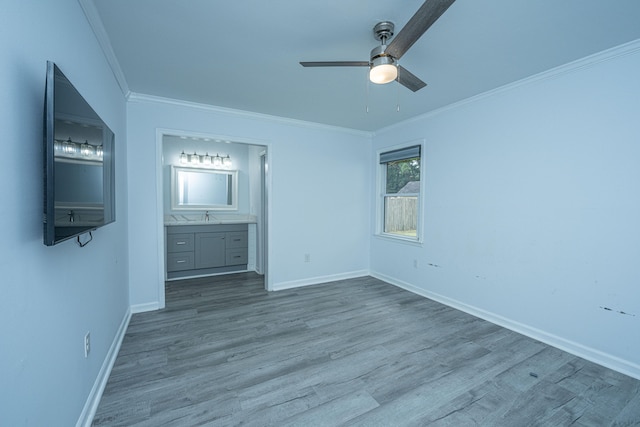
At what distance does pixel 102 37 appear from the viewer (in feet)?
6.27

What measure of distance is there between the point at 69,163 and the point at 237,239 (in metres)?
3.71

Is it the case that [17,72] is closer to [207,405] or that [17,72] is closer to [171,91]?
[207,405]

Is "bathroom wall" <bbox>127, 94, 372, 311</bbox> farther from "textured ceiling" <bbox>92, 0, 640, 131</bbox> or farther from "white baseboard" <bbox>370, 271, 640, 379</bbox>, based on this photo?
"white baseboard" <bbox>370, 271, 640, 379</bbox>

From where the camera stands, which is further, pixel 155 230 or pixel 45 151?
pixel 155 230

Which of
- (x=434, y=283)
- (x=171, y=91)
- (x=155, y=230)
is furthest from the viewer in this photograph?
(x=434, y=283)

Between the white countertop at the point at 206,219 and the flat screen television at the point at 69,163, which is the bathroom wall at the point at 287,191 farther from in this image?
the flat screen television at the point at 69,163

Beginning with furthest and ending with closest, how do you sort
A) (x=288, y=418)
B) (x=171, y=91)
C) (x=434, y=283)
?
1. (x=434, y=283)
2. (x=171, y=91)
3. (x=288, y=418)

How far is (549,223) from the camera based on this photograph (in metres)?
2.45

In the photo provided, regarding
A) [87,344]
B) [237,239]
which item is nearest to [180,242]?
[237,239]

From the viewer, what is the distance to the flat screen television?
0.98 m

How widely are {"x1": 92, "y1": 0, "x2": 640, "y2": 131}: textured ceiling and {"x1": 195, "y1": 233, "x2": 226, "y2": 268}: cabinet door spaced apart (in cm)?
229

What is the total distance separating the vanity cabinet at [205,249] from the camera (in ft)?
14.0

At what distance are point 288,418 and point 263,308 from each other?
1.68m

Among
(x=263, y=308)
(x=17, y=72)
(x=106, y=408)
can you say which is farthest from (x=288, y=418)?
(x=17, y=72)
